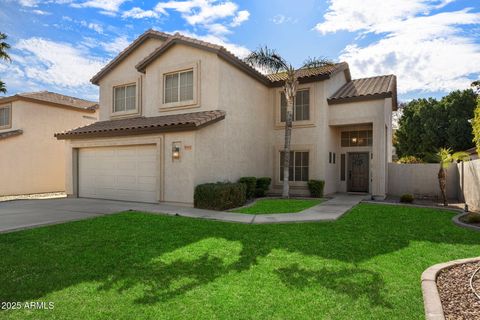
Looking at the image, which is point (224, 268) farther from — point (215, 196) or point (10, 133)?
point (10, 133)

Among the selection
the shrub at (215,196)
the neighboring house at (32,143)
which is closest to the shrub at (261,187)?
the shrub at (215,196)

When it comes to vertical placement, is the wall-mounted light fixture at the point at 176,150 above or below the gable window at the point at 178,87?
below

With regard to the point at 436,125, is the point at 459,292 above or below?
below

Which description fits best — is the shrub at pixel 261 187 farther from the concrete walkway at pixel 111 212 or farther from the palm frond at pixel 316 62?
the palm frond at pixel 316 62

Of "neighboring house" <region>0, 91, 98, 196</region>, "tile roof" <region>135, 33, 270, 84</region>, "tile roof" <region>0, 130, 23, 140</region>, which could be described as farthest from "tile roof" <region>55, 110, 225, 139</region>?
"neighboring house" <region>0, 91, 98, 196</region>

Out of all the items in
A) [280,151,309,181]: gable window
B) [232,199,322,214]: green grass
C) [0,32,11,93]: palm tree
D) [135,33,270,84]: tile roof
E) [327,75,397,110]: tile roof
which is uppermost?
[0,32,11,93]: palm tree

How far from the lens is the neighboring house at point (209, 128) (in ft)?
40.8

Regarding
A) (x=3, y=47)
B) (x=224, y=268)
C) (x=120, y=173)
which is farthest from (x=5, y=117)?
(x=224, y=268)

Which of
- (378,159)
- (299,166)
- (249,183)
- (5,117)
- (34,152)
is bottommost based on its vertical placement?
(249,183)

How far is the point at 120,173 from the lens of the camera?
553 inches

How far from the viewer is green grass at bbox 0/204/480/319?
386 cm

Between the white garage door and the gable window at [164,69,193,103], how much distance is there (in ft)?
8.69

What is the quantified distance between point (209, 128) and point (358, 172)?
9.71 m

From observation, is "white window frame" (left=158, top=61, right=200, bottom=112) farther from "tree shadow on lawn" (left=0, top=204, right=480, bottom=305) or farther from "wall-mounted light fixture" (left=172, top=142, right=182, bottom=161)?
"tree shadow on lawn" (left=0, top=204, right=480, bottom=305)
